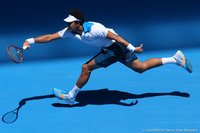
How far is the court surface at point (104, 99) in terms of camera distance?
4223 millimetres

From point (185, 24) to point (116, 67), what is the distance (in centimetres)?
190

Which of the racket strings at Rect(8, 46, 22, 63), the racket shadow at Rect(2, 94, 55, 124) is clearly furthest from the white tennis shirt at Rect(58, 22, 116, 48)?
the racket shadow at Rect(2, 94, 55, 124)

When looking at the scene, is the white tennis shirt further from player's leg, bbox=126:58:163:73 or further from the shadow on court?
the shadow on court

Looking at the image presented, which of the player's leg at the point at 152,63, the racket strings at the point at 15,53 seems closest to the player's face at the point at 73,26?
the racket strings at the point at 15,53

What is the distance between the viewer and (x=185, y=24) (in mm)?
6805

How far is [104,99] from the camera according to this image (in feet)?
16.1

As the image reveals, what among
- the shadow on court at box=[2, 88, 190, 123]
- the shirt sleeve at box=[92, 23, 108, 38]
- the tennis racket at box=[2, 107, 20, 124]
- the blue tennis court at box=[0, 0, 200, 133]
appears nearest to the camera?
the shirt sleeve at box=[92, 23, 108, 38]

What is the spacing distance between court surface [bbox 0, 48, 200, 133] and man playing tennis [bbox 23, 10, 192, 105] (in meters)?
0.37

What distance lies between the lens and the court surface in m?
4.22

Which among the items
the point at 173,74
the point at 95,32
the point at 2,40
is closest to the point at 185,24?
the point at 173,74

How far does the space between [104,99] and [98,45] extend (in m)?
0.91

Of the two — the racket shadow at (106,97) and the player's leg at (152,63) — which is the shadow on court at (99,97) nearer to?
the racket shadow at (106,97)

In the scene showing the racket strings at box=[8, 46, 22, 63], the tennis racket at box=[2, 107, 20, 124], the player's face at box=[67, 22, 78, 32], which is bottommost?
the tennis racket at box=[2, 107, 20, 124]

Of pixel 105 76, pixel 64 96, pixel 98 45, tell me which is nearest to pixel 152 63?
pixel 98 45
